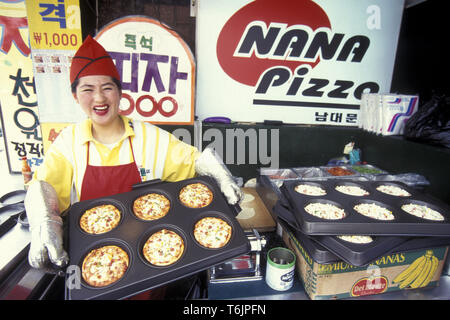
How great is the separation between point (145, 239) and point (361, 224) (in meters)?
1.19

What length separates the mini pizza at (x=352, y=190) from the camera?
1789 millimetres

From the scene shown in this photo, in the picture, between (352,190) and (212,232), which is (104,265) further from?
(352,190)

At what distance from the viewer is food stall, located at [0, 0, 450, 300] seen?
1.35 m

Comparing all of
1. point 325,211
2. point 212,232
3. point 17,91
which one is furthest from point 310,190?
point 17,91

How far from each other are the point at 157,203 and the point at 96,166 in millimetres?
607

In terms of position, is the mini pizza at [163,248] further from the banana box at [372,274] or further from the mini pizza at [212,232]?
the banana box at [372,274]

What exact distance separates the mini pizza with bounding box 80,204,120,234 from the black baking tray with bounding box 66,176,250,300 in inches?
1.4

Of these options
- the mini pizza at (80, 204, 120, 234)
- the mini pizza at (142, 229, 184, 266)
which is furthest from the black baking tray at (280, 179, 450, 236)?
the mini pizza at (80, 204, 120, 234)

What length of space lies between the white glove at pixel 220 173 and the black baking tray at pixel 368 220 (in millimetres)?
376

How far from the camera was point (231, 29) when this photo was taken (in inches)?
115

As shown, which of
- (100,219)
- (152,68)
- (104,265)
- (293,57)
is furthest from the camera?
(293,57)

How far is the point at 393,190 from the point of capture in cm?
184

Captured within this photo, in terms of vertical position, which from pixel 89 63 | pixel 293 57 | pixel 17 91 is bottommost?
pixel 17 91
